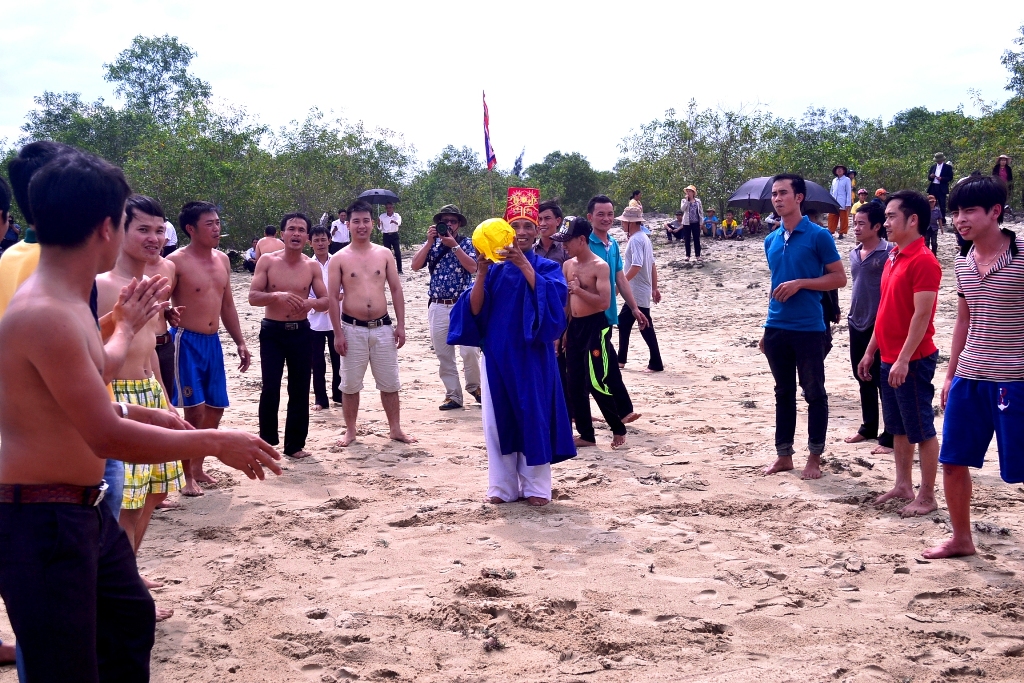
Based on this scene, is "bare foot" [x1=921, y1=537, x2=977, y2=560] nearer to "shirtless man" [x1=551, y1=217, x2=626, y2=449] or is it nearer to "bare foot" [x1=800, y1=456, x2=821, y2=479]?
"bare foot" [x1=800, y1=456, x2=821, y2=479]

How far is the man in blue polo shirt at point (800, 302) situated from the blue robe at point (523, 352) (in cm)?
151

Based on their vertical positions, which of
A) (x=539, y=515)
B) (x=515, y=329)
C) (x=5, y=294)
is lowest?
(x=539, y=515)

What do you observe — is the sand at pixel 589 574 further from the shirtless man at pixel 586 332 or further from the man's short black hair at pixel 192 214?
the man's short black hair at pixel 192 214

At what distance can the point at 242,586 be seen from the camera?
4391mm

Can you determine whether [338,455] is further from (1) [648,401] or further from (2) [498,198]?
(2) [498,198]

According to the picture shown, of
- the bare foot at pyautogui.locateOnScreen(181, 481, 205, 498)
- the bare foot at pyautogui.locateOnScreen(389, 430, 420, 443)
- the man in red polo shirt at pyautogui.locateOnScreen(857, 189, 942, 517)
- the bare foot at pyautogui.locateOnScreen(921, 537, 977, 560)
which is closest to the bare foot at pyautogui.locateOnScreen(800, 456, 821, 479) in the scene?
the man in red polo shirt at pyautogui.locateOnScreen(857, 189, 942, 517)

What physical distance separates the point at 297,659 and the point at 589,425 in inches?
156

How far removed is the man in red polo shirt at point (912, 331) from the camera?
4.96 meters

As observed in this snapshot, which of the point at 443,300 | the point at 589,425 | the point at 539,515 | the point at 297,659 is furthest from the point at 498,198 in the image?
the point at 297,659

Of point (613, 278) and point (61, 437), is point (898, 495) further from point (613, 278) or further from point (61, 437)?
point (61, 437)

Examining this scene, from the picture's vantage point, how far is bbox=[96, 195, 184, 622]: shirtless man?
3932 millimetres

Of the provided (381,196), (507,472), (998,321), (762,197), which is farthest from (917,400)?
(381,196)

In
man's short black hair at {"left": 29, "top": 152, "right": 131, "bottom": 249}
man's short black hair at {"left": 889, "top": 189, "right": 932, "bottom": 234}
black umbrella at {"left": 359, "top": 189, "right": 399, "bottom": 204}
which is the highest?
black umbrella at {"left": 359, "top": 189, "right": 399, "bottom": 204}

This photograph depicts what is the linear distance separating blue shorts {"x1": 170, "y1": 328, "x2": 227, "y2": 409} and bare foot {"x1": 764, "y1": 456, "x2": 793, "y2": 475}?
388cm
